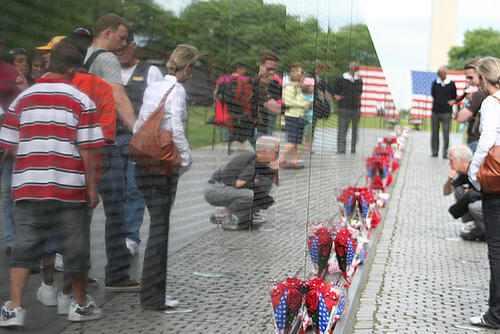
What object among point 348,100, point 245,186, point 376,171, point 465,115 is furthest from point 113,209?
point 376,171

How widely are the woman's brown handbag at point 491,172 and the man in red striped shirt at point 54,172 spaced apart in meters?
4.25

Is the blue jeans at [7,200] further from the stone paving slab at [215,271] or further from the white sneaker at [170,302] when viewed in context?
the white sneaker at [170,302]

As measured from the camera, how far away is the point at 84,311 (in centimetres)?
167

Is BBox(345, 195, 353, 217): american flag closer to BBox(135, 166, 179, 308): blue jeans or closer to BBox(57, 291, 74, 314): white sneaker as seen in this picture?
BBox(135, 166, 179, 308): blue jeans

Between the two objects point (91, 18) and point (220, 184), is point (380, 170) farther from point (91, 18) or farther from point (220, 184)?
point (91, 18)

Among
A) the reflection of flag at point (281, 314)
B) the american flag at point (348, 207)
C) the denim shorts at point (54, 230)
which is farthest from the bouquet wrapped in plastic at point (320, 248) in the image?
the denim shorts at point (54, 230)

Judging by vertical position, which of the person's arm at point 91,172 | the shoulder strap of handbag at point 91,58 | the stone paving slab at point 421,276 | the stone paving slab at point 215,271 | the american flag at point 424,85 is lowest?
the stone paving slab at point 421,276

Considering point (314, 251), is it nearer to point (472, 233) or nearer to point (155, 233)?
point (155, 233)

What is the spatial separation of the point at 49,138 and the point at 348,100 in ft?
24.7

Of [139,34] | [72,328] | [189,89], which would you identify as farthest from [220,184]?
[72,328]

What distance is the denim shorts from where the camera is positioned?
1435 millimetres

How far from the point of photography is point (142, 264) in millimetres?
2020

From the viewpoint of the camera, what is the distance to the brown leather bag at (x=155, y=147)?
6.43 feet

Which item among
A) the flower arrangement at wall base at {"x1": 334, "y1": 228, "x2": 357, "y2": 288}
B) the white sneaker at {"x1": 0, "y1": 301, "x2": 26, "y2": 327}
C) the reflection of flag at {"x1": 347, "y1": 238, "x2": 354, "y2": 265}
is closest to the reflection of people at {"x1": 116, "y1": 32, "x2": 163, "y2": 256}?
the white sneaker at {"x1": 0, "y1": 301, "x2": 26, "y2": 327}
